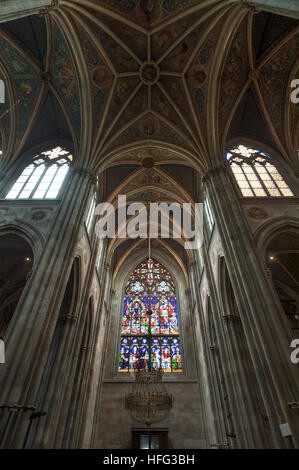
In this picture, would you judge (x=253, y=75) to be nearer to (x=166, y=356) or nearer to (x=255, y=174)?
(x=255, y=174)

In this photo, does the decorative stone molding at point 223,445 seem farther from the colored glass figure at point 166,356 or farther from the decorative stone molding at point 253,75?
the decorative stone molding at point 253,75

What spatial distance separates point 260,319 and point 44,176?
1132 centimetres

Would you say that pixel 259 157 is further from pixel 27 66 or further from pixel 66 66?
pixel 27 66

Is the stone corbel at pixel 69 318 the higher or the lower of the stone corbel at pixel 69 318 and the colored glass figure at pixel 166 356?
the lower

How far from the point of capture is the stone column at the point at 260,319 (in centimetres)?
653

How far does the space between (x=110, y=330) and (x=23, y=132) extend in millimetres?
12378

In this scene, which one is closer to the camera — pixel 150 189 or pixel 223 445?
pixel 223 445

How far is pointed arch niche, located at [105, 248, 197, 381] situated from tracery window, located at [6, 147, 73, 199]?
29.3 feet

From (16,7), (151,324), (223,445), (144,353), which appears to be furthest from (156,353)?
(16,7)

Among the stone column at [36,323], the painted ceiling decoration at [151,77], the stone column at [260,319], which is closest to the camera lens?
the stone column at [36,323]

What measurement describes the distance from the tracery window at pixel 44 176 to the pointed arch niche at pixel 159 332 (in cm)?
892

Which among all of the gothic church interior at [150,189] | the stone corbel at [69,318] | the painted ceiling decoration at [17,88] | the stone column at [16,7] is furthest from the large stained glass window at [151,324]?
the stone column at [16,7]

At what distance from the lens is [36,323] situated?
754 centimetres

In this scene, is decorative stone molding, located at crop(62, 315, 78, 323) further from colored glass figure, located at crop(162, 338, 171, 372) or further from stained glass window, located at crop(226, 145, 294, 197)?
stained glass window, located at crop(226, 145, 294, 197)
